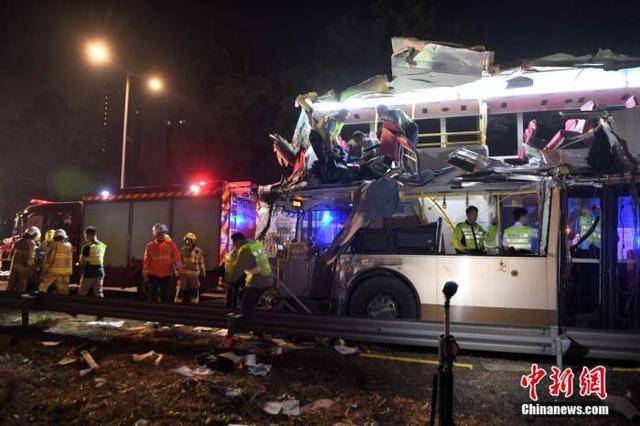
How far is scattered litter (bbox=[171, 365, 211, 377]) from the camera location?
5.18 metres

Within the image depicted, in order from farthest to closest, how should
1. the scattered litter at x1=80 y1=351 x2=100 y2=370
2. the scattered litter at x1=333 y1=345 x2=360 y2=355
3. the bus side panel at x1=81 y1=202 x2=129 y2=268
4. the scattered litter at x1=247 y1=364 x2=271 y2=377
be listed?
the bus side panel at x1=81 y1=202 x2=129 y2=268 → the scattered litter at x1=333 y1=345 x2=360 y2=355 → the scattered litter at x1=80 y1=351 x2=100 y2=370 → the scattered litter at x1=247 y1=364 x2=271 y2=377

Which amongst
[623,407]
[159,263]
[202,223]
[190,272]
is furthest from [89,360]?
[202,223]

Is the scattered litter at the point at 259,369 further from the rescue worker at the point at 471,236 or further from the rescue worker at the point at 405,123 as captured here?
the rescue worker at the point at 405,123

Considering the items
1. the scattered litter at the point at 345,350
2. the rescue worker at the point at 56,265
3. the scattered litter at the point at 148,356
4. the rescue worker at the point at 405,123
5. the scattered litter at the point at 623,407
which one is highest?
the rescue worker at the point at 405,123

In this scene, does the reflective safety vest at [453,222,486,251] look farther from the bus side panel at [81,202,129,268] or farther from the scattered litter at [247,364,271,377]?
the bus side panel at [81,202,129,268]

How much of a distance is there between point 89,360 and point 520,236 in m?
6.12

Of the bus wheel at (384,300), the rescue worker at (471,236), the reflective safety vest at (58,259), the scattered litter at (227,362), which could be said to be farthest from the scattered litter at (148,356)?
the rescue worker at (471,236)

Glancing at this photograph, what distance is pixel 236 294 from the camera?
7.68 metres

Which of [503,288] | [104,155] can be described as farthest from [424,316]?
[104,155]

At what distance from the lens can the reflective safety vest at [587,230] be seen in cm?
638

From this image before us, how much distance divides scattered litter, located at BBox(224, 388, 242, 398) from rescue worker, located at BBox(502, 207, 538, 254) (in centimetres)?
434

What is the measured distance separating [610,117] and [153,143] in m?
27.9

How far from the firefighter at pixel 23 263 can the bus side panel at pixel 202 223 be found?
3.32 metres

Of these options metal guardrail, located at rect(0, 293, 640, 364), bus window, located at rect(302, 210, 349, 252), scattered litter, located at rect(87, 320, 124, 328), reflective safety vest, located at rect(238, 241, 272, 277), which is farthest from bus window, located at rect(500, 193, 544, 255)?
scattered litter, located at rect(87, 320, 124, 328)
